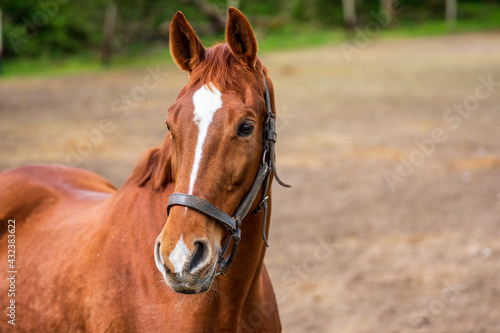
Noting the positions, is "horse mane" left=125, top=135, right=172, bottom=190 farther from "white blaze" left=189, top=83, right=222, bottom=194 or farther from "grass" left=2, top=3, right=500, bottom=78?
"grass" left=2, top=3, right=500, bottom=78

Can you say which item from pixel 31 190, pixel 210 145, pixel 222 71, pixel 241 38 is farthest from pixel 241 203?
pixel 31 190

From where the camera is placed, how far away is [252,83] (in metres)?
2.07

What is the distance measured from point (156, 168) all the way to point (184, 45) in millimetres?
570

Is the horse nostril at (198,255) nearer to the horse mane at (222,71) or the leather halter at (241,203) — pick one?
the leather halter at (241,203)

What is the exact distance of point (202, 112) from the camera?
1934mm

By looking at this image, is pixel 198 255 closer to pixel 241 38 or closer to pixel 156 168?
pixel 156 168

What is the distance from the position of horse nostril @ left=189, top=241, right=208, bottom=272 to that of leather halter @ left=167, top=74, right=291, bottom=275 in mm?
110

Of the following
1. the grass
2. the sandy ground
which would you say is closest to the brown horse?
the sandy ground

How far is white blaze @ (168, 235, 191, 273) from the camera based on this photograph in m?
1.72

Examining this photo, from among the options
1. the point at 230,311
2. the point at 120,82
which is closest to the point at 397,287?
the point at 230,311

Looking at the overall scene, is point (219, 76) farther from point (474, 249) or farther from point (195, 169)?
point (474, 249)

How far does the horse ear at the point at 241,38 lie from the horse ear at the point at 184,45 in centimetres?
16

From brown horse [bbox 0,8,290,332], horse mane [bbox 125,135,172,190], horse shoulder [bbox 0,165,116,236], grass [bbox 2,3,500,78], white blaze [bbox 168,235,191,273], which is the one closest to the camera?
white blaze [bbox 168,235,191,273]

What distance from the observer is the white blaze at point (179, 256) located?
172cm
